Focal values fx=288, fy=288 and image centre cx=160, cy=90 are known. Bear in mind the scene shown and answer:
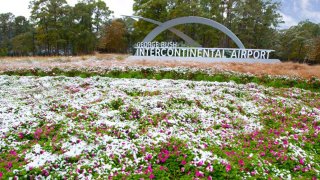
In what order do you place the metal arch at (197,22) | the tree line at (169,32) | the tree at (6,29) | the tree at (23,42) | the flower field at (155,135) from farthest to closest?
the tree at (6,29) < the tree at (23,42) < the tree line at (169,32) < the metal arch at (197,22) < the flower field at (155,135)

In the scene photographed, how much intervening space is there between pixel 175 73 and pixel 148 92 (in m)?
6.17

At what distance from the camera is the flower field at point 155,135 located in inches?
208

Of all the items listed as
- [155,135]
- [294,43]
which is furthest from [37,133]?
[294,43]

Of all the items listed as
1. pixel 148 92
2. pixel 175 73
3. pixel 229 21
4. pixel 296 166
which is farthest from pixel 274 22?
pixel 296 166

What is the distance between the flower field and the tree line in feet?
121

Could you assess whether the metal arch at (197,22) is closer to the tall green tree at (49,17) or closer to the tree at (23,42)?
the tall green tree at (49,17)

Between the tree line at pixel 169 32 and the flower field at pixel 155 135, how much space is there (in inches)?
1453

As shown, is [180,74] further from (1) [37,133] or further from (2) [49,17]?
(2) [49,17]

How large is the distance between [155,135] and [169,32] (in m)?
48.8

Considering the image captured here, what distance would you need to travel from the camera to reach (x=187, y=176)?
5.11 meters

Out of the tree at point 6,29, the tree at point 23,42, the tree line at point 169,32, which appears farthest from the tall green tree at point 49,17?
the tree at point 6,29

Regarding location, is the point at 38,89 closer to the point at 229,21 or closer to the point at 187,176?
the point at 187,176

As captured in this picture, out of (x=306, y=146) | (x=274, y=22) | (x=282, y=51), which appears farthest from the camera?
(x=282, y=51)

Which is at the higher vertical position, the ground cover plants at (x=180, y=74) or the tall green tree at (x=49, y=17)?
the tall green tree at (x=49, y=17)
